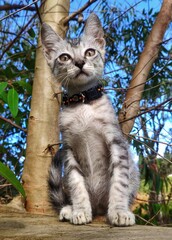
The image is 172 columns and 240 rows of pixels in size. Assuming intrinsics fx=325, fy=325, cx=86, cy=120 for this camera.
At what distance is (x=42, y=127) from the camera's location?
2051mm

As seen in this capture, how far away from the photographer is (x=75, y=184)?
5.52 feet

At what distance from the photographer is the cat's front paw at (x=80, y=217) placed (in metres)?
1.48

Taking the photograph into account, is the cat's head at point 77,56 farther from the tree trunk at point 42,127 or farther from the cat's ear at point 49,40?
the tree trunk at point 42,127

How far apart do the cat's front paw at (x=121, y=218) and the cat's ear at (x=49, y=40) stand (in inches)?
42.2

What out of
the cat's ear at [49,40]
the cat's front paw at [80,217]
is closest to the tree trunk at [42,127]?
the cat's ear at [49,40]

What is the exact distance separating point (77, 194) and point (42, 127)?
0.57 metres

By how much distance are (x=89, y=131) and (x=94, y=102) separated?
0.56 ft

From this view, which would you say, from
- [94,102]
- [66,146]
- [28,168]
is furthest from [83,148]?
[28,168]

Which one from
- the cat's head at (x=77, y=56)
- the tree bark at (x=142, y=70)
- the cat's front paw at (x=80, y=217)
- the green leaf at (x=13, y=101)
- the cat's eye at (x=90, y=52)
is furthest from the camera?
the tree bark at (x=142, y=70)

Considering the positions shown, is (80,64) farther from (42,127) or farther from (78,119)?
(42,127)

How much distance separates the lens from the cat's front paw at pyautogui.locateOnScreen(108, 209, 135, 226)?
1422mm

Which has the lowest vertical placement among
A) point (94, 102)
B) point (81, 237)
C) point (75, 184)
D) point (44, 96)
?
point (81, 237)

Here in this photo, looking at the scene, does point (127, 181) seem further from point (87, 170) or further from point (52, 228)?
point (52, 228)

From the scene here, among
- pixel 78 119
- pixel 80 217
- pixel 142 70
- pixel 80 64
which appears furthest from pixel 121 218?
pixel 142 70
